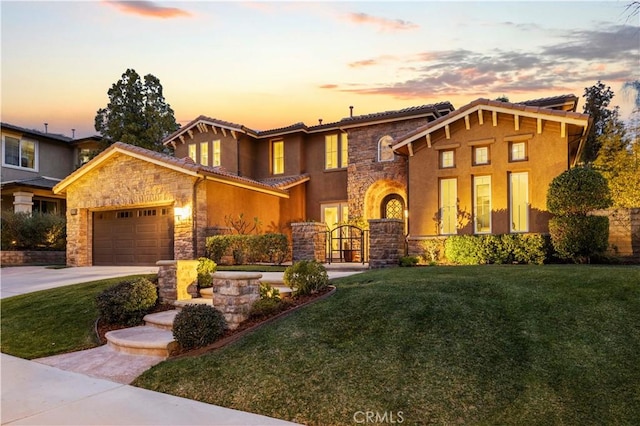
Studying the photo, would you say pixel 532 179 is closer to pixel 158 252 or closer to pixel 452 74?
pixel 452 74

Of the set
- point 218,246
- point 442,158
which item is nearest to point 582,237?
point 442,158

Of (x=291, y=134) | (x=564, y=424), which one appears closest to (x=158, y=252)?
(x=291, y=134)

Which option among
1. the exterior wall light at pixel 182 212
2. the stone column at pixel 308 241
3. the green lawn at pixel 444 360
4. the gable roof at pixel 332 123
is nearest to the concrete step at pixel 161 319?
the green lawn at pixel 444 360

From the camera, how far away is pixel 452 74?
1761 cm

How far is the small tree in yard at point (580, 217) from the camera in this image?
36.5 ft

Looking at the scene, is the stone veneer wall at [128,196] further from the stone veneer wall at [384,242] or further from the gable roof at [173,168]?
the stone veneer wall at [384,242]

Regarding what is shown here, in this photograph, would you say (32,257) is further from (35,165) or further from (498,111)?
(498,111)

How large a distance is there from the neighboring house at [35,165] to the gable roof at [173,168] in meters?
5.99

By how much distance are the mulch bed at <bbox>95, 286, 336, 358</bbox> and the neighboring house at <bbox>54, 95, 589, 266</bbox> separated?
734 centimetres

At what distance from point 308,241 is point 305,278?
5146 mm

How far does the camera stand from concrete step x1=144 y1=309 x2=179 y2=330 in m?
7.84

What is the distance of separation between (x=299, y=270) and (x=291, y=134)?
13840 millimetres

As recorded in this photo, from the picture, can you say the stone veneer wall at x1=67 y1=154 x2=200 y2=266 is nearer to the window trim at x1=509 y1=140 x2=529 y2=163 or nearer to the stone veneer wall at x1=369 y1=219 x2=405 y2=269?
the stone veneer wall at x1=369 y1=219 x2=405 y2=269

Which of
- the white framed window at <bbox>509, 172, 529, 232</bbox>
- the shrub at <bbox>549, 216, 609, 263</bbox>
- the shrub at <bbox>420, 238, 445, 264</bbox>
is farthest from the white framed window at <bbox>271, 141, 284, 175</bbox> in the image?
the shrub at <bbox>549, 216, 609, 263</bbox>
